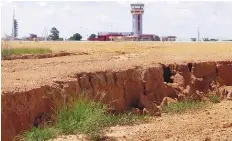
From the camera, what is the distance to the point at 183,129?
44.9 ft

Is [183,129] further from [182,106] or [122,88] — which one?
[182,106]

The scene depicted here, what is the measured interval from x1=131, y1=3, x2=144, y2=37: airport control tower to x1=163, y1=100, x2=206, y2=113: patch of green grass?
247 ft

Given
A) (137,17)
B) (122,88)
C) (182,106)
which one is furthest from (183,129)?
(137,17)

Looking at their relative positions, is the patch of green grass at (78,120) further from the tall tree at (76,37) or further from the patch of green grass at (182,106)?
the tall tree at (76,37)

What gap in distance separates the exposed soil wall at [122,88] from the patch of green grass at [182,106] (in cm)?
49

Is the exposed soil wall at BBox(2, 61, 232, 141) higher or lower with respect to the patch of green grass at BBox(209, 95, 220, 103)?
higher

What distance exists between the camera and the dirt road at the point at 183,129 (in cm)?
1216

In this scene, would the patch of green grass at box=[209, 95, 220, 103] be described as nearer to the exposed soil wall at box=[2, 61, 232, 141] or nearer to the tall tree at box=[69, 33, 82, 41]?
the exposed soil wall at box=[2, 61, 232, 141]

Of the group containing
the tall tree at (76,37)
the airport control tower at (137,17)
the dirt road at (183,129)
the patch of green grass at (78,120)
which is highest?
the airport control tower at (137,17)

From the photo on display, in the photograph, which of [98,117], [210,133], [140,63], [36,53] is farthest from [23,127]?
[36,53]

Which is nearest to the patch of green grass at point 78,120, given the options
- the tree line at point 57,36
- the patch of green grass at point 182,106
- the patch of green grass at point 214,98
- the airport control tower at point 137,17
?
the patch of green grass at point 182,106

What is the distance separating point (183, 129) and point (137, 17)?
82.1 m

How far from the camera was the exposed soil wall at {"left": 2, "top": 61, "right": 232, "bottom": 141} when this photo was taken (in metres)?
11.7

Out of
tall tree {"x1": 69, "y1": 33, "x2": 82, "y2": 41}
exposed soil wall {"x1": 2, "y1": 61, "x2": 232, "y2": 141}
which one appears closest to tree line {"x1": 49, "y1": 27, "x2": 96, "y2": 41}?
tall tree {"x1": 69, "y1": 33, "x2": 82, "y2": 41}
